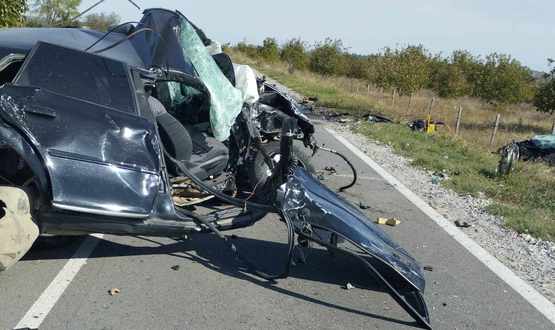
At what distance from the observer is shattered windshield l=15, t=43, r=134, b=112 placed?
3.93 m

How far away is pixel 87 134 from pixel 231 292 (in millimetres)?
1504

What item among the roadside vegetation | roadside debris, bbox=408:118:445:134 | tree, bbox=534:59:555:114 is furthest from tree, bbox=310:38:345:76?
roadside debris, bbox=408:118:445:134

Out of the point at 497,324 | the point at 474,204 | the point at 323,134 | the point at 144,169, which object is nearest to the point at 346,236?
the point at 497,324

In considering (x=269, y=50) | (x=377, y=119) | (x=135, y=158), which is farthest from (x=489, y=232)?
(x=269, y=50)

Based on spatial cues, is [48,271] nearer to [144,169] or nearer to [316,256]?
[144,169]

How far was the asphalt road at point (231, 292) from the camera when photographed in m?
3.70

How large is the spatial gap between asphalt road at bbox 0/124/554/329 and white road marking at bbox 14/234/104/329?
39mm

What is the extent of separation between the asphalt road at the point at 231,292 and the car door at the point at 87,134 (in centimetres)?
63

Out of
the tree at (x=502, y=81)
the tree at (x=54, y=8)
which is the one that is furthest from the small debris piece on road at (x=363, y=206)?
the tree at (x=54, y=8)

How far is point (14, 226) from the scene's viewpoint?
365cm

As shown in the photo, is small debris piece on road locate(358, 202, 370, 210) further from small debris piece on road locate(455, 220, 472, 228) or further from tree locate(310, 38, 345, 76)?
tree locate(310, 38, 345, 76)

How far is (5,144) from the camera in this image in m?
3.66

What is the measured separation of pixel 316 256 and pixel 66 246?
2100 mm

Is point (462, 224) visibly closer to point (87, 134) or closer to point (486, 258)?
point (486, 258)
